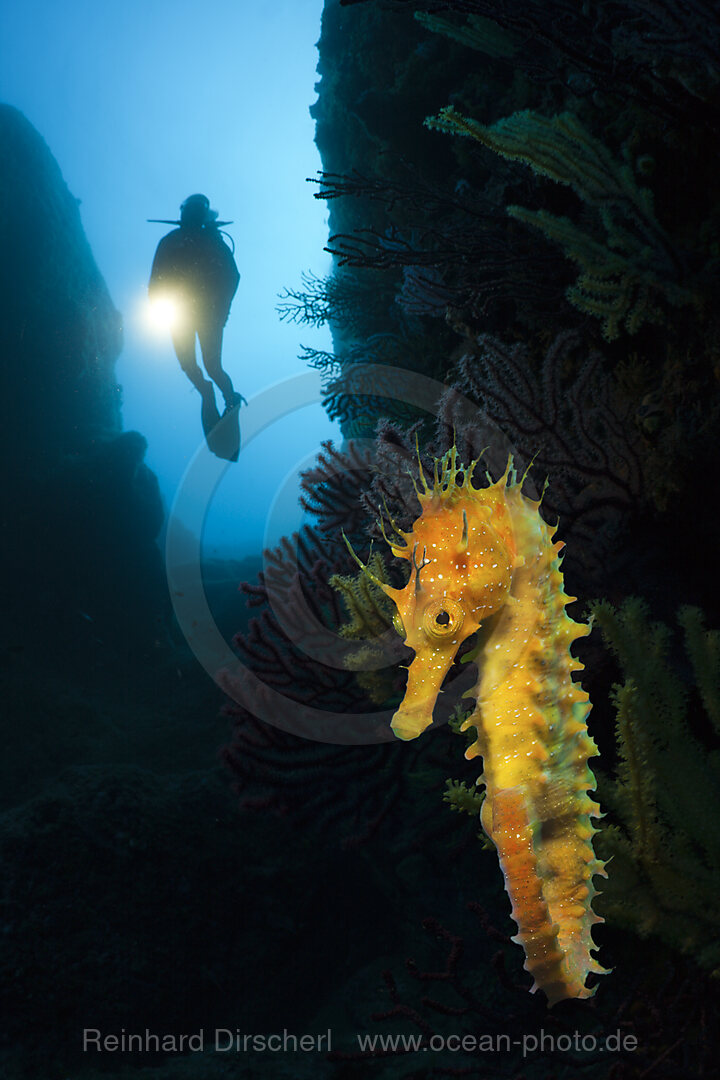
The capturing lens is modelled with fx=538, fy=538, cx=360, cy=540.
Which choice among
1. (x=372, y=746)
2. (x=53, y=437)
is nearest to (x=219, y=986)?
(x=372, y=746)

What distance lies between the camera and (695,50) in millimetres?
2381

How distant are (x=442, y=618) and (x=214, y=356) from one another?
1109cm

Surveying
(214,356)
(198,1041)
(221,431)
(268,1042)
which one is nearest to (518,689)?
(268,1042)

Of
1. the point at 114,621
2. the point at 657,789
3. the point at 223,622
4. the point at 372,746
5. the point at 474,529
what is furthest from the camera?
the point at 114,621

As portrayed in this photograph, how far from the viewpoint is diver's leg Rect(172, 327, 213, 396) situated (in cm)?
1023

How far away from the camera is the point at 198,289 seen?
1091 cm

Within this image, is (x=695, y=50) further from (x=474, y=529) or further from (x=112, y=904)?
(x=112, y=904)

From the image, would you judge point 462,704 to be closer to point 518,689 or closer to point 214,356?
point 518,689

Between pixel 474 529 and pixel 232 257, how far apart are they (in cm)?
1212

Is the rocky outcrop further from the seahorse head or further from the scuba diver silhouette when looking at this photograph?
the seahorse head

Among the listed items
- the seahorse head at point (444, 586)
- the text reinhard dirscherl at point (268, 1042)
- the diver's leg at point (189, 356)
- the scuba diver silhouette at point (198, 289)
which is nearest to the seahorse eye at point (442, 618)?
the seahorse head at point (444, 586)

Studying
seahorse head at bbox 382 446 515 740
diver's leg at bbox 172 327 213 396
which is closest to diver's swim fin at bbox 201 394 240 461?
diver's leg at bbox 172 327 213 396

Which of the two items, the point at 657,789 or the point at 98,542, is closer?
the point at 657,789

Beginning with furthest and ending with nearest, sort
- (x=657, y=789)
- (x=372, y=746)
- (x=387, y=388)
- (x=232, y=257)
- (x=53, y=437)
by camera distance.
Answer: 1. (x=53, y=437)
2. (x=232, y=257)
3. (x=387, y=388)
4. (x=372, y=746)
5. (x=657, y=789)
